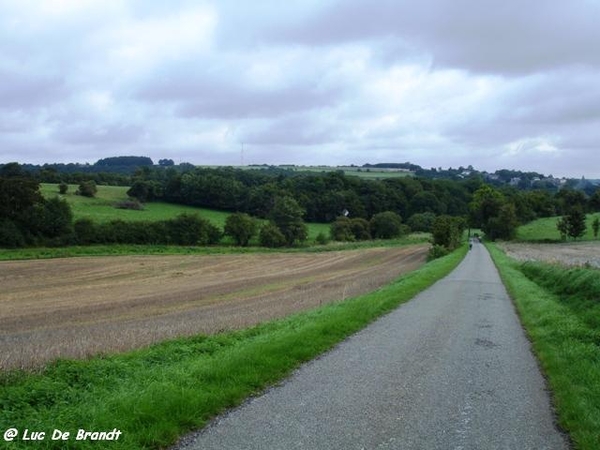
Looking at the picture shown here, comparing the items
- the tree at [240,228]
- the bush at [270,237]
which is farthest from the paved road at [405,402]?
the bush at [270,237]

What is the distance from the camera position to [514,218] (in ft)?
395

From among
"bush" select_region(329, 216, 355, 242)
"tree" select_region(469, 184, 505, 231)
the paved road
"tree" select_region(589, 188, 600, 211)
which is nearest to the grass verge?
"bush" select_region(329, 216, 355, 242)

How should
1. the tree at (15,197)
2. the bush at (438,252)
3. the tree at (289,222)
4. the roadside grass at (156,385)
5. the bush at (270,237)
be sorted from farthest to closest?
1. the tree at (289,222)
2. the bush at (270,237)
3. the tree at (15,197)
4. the bush at (438,252)
5. the roadside grass at (156,385)

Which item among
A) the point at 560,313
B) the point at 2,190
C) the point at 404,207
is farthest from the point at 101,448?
the point at 404,207

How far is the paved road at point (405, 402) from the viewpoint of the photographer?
6539 millimetres

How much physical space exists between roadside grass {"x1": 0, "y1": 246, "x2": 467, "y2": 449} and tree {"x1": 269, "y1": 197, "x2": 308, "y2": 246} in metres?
84.9

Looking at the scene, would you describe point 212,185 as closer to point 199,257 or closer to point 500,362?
point 199,257

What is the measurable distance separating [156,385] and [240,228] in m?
83.8

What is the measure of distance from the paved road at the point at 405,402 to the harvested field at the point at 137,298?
453 centimetres

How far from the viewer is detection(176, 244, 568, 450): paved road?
6.54 meters

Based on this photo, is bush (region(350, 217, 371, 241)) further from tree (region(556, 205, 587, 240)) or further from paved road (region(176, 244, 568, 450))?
paved road (region(176, 244, 568, 450))

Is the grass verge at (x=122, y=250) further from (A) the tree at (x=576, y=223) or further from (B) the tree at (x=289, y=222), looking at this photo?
(A) the tree at (x=576, y=223)

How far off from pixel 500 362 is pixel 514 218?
11724 cm

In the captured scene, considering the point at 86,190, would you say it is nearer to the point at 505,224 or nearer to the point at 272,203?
the point at 272,203
